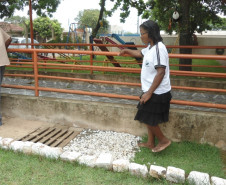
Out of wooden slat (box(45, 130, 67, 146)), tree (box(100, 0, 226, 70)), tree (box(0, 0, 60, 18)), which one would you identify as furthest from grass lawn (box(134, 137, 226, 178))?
tree (box(0, 0, 60, 18))

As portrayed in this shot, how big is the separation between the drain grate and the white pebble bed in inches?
4.5

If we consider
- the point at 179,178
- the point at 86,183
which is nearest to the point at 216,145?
the point at 179,178

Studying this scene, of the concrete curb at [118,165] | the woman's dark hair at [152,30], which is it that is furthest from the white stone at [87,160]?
the woman's dark hair at [152,30]

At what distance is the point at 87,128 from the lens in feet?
14.0

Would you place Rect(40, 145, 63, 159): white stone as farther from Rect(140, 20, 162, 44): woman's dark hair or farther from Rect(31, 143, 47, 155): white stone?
Rect(140, 20, 162, 44): woman's dark hair

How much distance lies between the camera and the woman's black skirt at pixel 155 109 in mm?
2973

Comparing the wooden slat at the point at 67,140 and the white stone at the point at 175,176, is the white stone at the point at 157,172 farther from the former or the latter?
the wooden slat at the point at 67,140

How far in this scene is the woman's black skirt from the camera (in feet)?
9.75

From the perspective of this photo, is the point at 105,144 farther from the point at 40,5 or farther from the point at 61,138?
the point at 40,5

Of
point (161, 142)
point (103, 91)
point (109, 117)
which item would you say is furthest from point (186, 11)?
point (161, 142)

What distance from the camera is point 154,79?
110 inches

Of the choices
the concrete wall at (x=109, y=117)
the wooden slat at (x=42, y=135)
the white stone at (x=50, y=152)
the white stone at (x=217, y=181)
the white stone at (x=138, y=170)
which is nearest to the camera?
the white stone at (x=217, y=181)

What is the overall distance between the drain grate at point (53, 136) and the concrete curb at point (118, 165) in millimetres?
434

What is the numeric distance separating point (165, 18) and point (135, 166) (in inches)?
550
